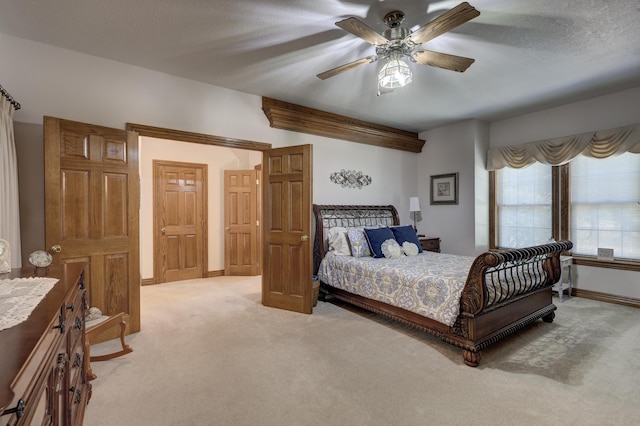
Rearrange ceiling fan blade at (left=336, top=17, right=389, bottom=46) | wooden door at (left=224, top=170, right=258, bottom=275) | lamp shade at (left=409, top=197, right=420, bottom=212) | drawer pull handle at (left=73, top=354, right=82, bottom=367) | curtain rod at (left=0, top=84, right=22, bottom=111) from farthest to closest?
1. wooden door at (left=224, top=170, right=258, bottom=275)
2. lamp shade at (left=409, top=197, right=420, bottom=212)
3. curtain rod at (left=0, top=84, right=22, bottom=111)
4. ceiling fan blade at (left=336, top=17, right=389, bottom=46)
5. drawer pull handle at (left=73, top=354, right=82, bottom=367)

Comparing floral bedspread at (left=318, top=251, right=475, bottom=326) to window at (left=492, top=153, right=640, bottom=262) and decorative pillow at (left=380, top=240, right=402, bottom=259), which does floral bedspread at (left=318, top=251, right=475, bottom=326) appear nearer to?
decorative pillow at (left=380, top=240, right=402, bottom=259)

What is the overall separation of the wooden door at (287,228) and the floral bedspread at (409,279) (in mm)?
530

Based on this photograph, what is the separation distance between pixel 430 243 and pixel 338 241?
1.93 metres

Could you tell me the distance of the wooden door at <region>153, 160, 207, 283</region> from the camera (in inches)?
215

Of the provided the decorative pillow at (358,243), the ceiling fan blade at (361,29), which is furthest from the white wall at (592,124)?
the ceiling fan blade at (361,29)

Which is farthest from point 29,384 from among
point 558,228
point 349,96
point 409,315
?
point 558,228

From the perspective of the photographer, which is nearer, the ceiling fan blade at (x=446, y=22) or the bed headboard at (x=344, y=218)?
the ceiling fan blade at (x=446, y=22)

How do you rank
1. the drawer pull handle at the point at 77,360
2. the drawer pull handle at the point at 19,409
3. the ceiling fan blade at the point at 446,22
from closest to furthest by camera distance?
1. the drawer pull handle at the point at 19,409
2. the drawer pull handle at the point at 77,360
3. the ceiling fan blade at the point at 446,22

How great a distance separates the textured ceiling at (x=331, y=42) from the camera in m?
2.38

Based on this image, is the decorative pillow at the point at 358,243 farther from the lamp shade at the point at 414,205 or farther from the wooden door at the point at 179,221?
the wooden door at the point at 179,221

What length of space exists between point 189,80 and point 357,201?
3.12 m

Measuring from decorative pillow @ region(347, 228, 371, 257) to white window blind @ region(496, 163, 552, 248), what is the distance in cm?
269

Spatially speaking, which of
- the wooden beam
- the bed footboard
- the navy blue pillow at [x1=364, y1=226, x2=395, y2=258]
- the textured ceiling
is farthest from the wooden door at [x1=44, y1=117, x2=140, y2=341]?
the bed footboard

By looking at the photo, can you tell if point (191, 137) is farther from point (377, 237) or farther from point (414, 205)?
Result: point (414, 205)
